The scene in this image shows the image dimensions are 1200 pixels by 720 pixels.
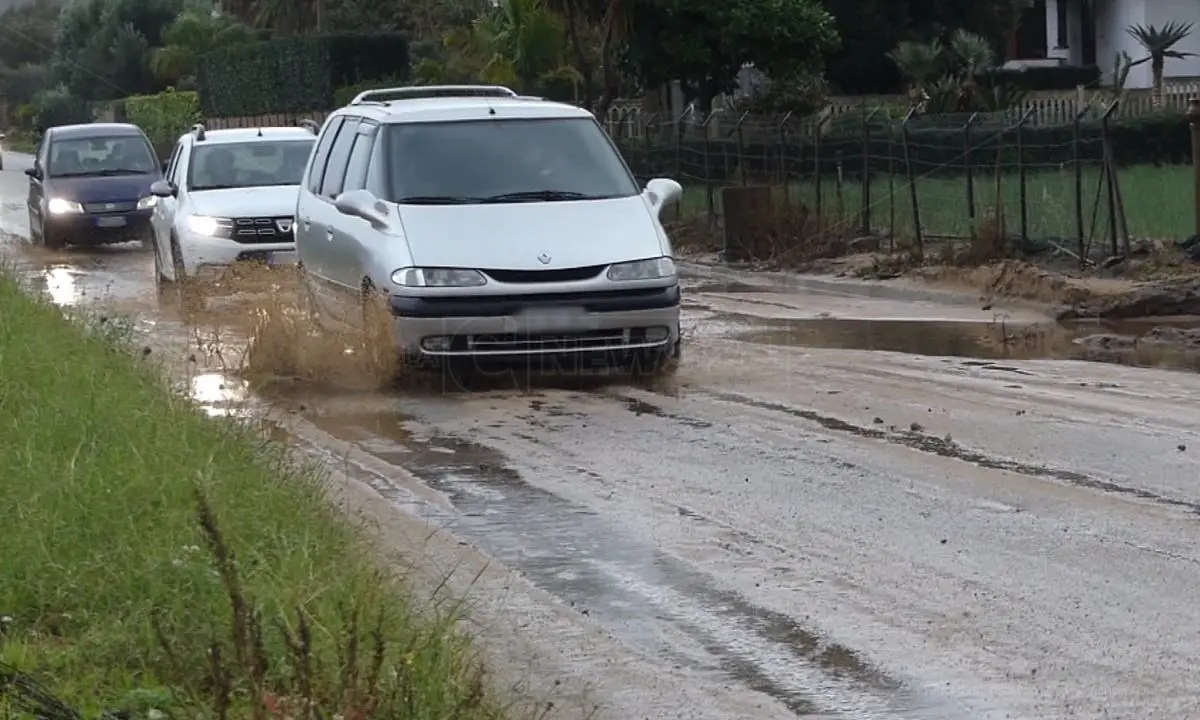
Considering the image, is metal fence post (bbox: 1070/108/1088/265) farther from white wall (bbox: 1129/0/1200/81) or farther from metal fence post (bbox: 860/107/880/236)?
white wall (bbox: 1129/0/1200/81)

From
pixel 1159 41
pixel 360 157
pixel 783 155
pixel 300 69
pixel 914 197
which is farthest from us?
pixel 300 69

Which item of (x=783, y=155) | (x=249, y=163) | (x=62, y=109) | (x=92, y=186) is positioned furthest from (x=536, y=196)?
(x=62, y=109)

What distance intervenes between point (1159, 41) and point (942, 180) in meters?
27.4

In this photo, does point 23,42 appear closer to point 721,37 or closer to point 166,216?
point 721,37

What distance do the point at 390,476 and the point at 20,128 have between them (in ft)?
286

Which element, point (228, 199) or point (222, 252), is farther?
point (228, 199)

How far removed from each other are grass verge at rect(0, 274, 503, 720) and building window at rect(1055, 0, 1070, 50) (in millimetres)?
46773

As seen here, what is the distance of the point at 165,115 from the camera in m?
61.0

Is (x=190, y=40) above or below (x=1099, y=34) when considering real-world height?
above

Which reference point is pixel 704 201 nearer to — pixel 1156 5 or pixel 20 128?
pixel 1156 5

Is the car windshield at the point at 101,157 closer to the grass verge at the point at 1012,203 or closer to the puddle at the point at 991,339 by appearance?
the grass verge at the point at 1012,203

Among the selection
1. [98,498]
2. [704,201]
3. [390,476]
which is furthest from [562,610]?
[704,201]

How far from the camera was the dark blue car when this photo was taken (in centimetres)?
2606

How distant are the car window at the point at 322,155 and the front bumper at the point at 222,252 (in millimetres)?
3150
